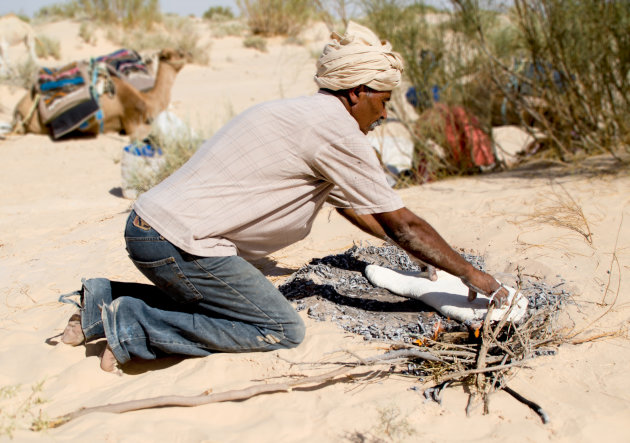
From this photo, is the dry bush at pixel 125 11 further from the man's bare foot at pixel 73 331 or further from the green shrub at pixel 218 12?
the man's bare foot at pixel 73 331

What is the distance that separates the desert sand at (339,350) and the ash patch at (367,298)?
11 cm

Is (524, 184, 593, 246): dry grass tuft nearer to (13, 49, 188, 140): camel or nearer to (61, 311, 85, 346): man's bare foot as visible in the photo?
(61, 311, 85, 346): man's bare foot

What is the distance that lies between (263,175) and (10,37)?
11.2 metres

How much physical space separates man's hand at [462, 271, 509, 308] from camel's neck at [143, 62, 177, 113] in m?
7.30

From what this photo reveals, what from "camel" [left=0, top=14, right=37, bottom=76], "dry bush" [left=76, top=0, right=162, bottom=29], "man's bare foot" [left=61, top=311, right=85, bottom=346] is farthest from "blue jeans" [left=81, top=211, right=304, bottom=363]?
"dry bush" [left=76, top=0, right=162, bottom=29]

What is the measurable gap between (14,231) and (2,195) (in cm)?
168

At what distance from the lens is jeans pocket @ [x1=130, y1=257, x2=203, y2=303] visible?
2387 mm


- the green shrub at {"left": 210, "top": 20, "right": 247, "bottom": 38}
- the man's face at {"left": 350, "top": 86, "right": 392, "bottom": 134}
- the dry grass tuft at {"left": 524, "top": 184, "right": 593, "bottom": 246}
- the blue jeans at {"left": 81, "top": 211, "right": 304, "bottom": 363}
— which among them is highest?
the man's face at {"left": 350, "top": 86, "right": 392, "bottom": 134}

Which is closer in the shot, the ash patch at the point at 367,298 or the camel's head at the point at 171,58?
the ash patch at the point at 367,298

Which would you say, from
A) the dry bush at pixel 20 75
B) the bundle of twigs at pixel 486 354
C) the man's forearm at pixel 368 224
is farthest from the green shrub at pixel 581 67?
the dry bush at pixel 20 75

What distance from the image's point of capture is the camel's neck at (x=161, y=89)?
8.83 meters

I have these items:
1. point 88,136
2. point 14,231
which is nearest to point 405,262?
point 14,231

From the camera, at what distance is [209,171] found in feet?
7.68

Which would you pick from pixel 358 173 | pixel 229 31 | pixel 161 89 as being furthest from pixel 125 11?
pixel 358 173
